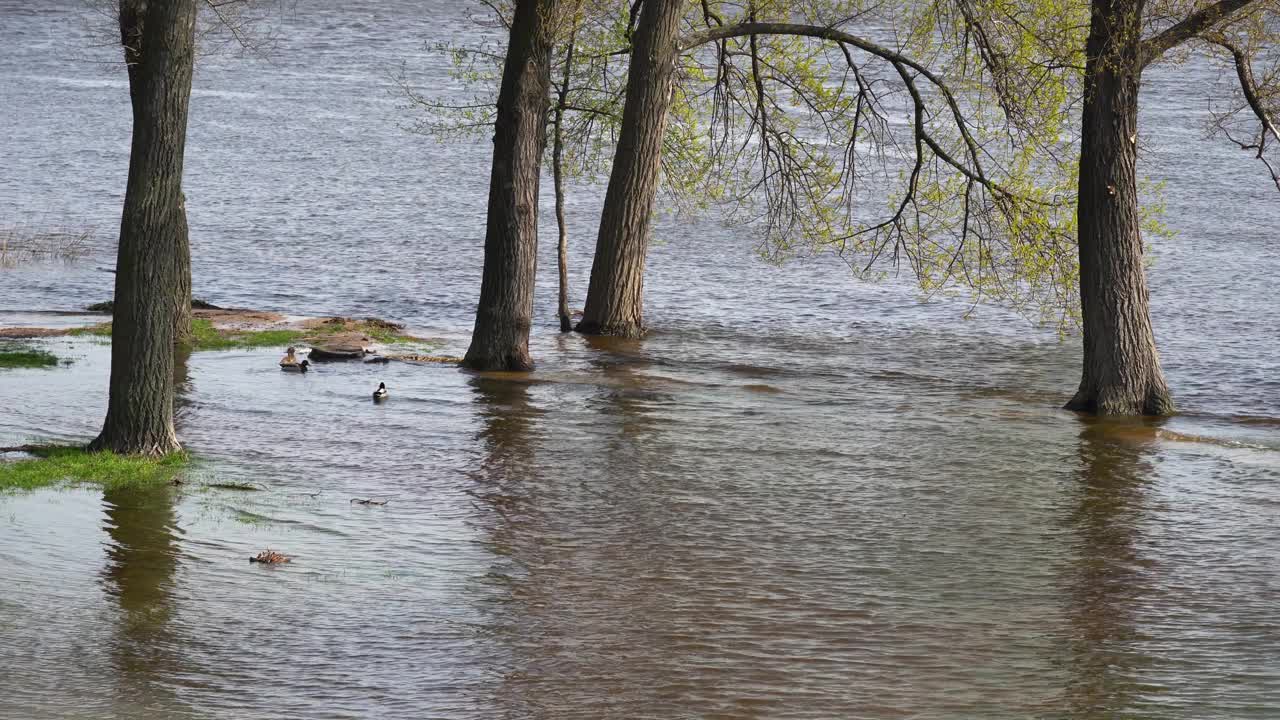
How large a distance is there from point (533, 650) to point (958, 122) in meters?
13.3

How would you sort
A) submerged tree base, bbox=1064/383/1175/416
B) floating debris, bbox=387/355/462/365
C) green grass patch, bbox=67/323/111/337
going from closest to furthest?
submerged tree base, bbox=1064/383/1175/416
floating debris, bbox=387/355/462/365
green grass patch, bbox=67/323/111/337

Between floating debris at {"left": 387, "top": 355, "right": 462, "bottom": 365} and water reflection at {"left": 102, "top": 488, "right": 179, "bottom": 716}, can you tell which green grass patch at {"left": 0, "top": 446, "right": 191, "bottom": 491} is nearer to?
→ water reflection at {"left": 102, "top": 488, "right": 179, "bottom": 716}

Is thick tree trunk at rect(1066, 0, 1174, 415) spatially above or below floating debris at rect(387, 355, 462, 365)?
above

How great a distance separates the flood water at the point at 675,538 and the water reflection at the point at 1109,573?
3 cm

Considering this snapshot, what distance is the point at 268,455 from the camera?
12328 mm

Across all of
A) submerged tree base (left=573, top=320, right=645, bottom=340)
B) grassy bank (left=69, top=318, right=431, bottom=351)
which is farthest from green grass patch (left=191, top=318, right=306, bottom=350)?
submerged tree base (left=573, top=320, right=645, bottom=340)

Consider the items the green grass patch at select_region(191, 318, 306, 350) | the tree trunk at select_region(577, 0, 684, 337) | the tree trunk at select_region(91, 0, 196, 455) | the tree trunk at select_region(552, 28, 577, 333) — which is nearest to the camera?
the tree trunk at select_region(91, 0, 196, 455)

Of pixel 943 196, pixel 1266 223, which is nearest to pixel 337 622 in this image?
pixel 943 196

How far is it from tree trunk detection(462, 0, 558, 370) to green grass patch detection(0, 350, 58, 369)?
15.8 ft

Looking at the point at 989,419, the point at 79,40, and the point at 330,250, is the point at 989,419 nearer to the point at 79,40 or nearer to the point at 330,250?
the point at 330,250

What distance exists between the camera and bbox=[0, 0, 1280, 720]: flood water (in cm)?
741

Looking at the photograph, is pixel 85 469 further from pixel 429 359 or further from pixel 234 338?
pixel 234 338

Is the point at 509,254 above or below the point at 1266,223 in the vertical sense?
below

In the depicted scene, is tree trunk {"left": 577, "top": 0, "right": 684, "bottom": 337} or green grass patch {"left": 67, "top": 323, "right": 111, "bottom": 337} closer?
green grass patch {"left": 67, "top": 323, "right": 111, "bottom": 337}
